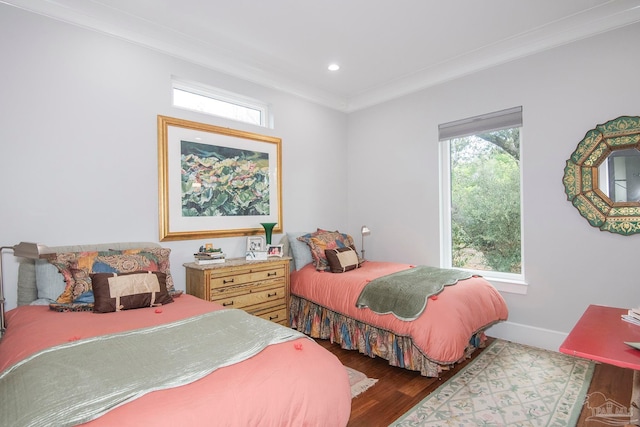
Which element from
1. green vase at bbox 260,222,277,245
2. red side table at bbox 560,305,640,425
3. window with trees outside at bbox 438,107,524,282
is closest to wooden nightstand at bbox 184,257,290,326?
green vase at bbox 260,222,277,245

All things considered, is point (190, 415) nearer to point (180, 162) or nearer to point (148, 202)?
point (148, 202)

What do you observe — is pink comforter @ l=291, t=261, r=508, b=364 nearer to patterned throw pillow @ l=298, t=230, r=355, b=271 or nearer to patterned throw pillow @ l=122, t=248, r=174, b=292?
patterned throw pillow @ l=298, t=230, r=355, b=271

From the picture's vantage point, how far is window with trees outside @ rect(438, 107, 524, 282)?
3.43 meters

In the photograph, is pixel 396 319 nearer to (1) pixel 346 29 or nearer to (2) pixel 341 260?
(2) pixel 341 260

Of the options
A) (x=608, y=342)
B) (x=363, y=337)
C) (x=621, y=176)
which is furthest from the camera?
(x=363, y=337)

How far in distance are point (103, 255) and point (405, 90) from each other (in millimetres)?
3548

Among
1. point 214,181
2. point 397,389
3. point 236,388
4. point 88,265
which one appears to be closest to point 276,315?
point 397,389

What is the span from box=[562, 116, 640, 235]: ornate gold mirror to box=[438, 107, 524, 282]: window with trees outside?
52 cm

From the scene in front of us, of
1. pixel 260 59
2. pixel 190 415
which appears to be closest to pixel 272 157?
pixel 260 59

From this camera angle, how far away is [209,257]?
3.04m

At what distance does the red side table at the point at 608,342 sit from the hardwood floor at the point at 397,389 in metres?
0.57

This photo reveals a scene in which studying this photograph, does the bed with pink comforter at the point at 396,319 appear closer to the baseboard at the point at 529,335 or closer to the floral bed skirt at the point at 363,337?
the floral bed skirt at the point at 363,337

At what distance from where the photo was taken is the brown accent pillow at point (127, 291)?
2.11 meters

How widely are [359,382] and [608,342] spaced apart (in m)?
1.57
